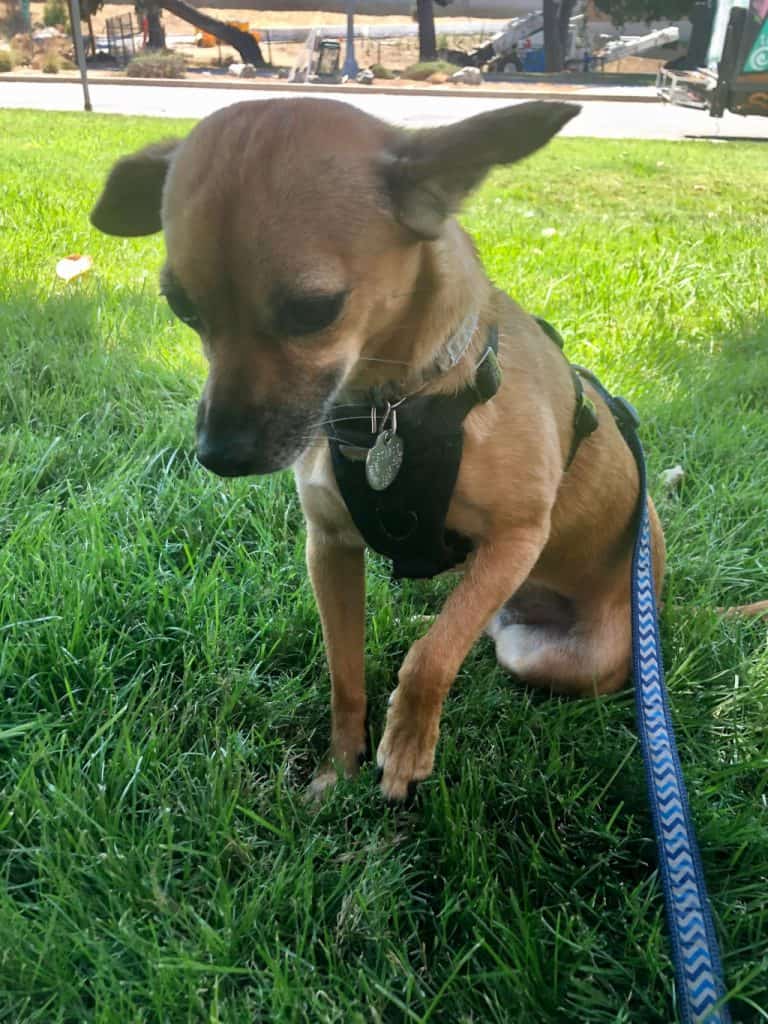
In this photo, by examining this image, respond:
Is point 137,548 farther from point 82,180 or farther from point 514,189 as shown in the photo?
point 514,189

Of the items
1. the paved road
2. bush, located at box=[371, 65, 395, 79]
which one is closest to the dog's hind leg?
the paved road

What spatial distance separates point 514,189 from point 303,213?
673 centimetres

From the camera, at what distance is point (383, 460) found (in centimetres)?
145

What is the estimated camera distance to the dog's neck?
4.62 ft

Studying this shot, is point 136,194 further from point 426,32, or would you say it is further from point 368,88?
point 426,32

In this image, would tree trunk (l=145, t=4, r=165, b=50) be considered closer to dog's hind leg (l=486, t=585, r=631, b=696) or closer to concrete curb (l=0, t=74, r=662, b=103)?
concrete curb (l=0, t=74, r=662, b=103)

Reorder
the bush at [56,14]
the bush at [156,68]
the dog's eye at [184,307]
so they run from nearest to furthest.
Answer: the dog's eye at [184,307]
the bush at [156,68]
the bush at [56,14]

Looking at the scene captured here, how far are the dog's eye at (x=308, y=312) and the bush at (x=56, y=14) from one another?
33.6 meters

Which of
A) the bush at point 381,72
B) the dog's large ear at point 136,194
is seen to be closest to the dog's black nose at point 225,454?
the dog's large ear at point 136,194

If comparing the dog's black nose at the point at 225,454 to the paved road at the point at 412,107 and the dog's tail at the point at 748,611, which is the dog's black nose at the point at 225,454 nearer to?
the dog's tail at the point at 748,611

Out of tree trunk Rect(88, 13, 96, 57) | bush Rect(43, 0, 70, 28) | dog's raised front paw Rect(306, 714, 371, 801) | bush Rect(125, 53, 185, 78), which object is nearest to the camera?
dog's raised front paw Rect(306, 714, 371, 801)

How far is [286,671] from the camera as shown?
6.31ft

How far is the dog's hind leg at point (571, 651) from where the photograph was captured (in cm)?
186

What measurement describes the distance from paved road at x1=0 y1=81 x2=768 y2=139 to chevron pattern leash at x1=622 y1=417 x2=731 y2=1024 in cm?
1143
